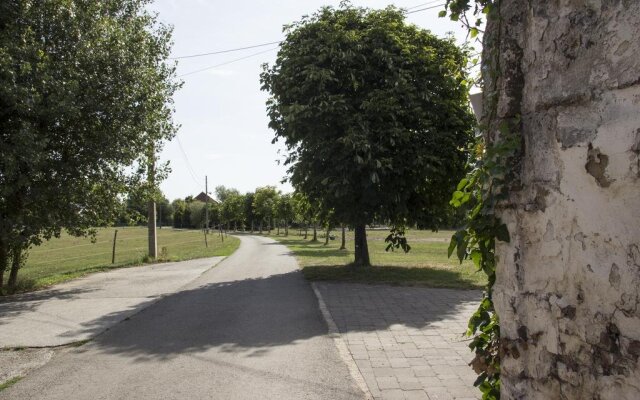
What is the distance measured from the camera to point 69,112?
1104 cm

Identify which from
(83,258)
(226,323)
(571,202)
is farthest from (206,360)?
(83,258)

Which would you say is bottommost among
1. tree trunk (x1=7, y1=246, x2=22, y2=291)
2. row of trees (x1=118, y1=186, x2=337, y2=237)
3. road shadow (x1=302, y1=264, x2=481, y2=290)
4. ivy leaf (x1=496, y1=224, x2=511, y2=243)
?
road shadow (x1=302, y1=264, x2=481, y2=290)

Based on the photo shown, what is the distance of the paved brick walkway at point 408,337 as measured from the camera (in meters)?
4.99

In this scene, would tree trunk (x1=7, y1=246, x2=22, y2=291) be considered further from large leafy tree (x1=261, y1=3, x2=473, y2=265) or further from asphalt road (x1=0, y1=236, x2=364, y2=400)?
large leafy tree (x1=261, y1=3, x2=473, y2=265)

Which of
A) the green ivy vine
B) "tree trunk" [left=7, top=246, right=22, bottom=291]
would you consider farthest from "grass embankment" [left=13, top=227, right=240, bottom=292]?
the green ivy vine

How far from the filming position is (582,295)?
195 centimetres

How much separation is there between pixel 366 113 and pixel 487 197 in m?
10.3

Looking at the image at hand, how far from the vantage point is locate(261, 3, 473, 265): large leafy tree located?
40.2 feet

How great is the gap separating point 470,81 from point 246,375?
401 centimetres

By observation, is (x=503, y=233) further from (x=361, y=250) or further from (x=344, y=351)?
(x=361, y=250)

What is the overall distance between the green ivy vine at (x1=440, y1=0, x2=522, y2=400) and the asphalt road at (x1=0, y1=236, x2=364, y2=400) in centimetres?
223

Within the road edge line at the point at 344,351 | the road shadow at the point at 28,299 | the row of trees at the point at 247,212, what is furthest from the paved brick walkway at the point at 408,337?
the road shadow at the point at 28,299

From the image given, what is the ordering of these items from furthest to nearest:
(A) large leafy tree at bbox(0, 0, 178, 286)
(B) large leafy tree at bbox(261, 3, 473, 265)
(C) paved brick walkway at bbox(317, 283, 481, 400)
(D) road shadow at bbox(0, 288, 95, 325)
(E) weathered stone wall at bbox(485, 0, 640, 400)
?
1. (B) large leafy tree at bbox(261, 3, 473, 265)
2. (A) large leafy tree at bbox(0, 0, 178, 286)
3. (D) road shadow at bbox(0, 288, 95, 325)
4. (C) paved brick walkway at bbox(317, 283, 481, 400)
5. (E) weathered stone wall at bbox(485, 0, 640, 400)

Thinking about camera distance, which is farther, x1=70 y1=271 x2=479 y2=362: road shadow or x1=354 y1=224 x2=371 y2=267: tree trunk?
x1=354 y1=224 x2=371 y2=267: tree trunk
